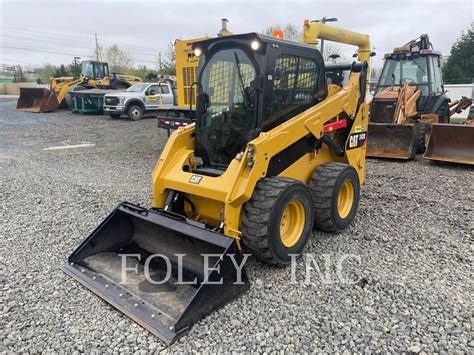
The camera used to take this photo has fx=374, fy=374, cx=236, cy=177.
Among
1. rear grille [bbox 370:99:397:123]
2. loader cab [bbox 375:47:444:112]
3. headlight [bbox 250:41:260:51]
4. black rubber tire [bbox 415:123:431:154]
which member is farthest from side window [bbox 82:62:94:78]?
headlight [bbox 250:41:260:51]

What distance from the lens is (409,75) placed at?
9.02m

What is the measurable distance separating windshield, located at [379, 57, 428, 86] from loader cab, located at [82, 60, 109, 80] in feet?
57.9

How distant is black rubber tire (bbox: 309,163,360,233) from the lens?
12.8 ft

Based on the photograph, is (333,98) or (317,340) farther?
(333,98)

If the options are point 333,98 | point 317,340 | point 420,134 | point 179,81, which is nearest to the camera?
point 317,340

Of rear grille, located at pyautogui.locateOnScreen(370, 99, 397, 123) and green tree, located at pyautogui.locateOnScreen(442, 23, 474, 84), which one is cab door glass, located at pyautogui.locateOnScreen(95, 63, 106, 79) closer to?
rear grille, located at pyautogui.locateOnScreen(370, 99, 397, 123)

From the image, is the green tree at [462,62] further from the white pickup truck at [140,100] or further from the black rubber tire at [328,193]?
the black rubber tire at [328,193]

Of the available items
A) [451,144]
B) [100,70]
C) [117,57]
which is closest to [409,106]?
[451,144]

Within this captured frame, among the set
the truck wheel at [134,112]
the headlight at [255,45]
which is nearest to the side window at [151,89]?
the truck wheel at [134,112]

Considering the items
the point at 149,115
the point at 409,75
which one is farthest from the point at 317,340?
the point at 149,115

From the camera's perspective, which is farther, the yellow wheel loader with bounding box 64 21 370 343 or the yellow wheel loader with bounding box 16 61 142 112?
the yellow wheel loader with bounding box 16 61 142 112

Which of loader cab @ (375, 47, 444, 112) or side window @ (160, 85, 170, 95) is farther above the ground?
loader cab @ (375, 47, 444, 112)

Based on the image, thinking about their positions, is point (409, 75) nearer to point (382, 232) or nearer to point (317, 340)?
point (382, 232)

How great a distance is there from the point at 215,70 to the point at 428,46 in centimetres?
741
